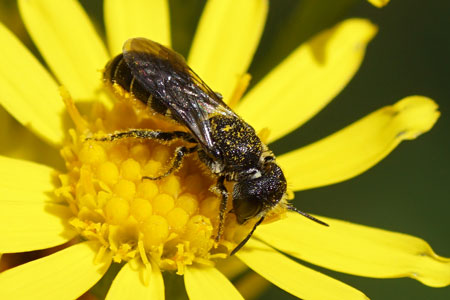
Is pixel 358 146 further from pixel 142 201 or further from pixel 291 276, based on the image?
pixel 142 201

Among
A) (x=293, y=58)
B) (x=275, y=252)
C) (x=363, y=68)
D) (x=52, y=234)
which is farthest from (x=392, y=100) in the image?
(x=52, y=234)

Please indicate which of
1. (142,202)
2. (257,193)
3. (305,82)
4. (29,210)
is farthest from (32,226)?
(305,82)

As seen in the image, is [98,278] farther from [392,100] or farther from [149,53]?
[392,100]

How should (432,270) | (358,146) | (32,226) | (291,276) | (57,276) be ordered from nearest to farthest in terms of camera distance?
(57,276)
(32,226)
(291,276)
(432,270)
(358,146)

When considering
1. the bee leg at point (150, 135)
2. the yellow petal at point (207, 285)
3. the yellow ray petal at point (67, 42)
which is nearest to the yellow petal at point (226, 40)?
the yellow ray petal at point (67, 42)

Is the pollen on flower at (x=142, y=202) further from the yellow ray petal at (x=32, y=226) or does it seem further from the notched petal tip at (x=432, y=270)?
the notched petal tip at (x=432, y=270)

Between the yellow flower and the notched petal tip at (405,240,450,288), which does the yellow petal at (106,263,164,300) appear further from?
the notched petal tip at (405,240,450,288)
